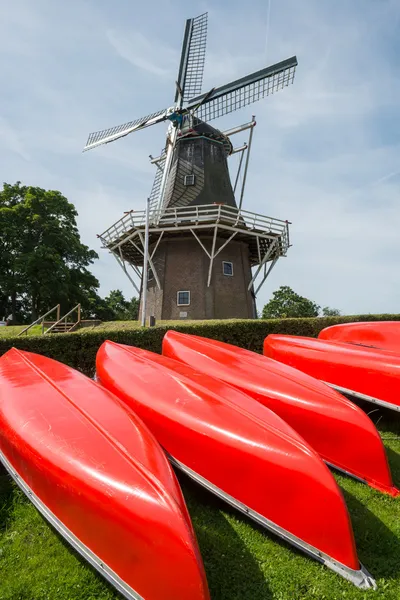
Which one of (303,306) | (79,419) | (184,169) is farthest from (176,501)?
(303,306)

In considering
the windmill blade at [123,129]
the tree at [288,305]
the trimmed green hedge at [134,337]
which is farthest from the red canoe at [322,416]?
the tree at [288,305]

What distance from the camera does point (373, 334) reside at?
9.59 meters

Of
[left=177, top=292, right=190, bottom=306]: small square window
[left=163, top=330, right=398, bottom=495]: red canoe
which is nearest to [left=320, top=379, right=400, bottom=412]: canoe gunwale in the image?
[left=163, top=330, right=398, bottom=495]: red canoe

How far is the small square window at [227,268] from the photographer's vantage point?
1976 centimetres

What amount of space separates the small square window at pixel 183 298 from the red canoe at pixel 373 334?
9.56 meters

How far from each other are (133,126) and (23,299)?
1715cm

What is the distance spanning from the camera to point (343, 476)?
4.88 metres

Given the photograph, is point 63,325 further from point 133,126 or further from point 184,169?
point 133,126

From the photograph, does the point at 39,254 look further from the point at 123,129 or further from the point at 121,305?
the point at 121,305

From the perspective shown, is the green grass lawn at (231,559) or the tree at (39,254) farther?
the tree at (39,254)

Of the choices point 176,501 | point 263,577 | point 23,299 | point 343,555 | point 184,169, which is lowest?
point 263,577

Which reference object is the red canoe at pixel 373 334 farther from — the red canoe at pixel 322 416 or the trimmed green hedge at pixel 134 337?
the red canoe at pixel 322 416

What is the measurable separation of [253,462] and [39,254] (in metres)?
26.7

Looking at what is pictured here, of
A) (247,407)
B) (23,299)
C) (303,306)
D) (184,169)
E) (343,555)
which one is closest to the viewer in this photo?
(343,555)
